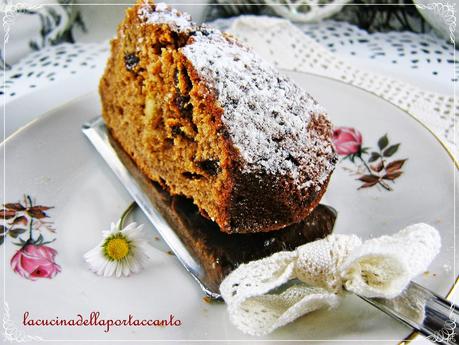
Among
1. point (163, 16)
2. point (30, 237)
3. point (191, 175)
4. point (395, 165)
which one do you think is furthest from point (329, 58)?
point (30, 237)

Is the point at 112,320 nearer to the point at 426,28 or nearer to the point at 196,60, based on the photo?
the point at 196,60

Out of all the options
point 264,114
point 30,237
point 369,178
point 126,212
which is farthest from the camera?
point 369,178

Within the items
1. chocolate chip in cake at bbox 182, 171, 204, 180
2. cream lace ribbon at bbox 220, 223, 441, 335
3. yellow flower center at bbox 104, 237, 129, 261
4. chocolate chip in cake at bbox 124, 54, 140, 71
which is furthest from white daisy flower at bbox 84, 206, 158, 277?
chocolate chip in cake at bbox 124, 54, 140, 71

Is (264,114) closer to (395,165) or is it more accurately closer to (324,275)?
(324,275)

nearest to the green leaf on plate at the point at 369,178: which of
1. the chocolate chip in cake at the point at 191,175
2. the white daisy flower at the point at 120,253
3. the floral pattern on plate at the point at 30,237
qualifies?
the chocolate chip in cake at the point at 191,175

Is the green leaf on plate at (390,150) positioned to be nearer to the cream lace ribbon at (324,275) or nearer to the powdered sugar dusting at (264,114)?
the powdered sugar dusting at (264,114)

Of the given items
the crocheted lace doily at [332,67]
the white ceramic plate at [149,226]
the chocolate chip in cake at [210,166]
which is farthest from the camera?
the crocheted lace doily at [332,67]

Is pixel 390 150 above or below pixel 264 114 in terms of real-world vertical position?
below
